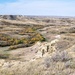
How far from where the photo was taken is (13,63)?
19141 millimetres

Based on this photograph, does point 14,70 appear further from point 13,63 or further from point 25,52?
point 25,52

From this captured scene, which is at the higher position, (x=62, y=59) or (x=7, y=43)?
(x=62, y=59)

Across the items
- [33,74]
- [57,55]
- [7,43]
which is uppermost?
[57,55]

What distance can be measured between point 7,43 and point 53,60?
39.7m

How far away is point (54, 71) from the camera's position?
16.0 meters

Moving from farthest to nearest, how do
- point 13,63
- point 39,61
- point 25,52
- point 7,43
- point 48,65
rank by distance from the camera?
point 7,43, point 25,52, point 13,63, point 39,61, point 48,65

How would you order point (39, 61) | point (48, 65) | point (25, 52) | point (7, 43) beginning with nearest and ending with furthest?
point (48, 65) < point (39, 61) < point (25, 52) < point (7, 43)

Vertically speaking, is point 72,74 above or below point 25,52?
above

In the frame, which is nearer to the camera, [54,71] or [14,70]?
[54,71]

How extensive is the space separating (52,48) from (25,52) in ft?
25.9

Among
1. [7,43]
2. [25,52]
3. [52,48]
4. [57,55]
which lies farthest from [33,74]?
[7,43]

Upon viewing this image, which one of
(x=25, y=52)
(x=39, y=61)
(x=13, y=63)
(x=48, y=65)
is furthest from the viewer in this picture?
(x=25, y=52)

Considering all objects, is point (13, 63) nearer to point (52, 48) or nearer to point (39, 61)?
point (39, 61)

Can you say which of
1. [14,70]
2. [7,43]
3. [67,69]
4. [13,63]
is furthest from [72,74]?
[7,43]
